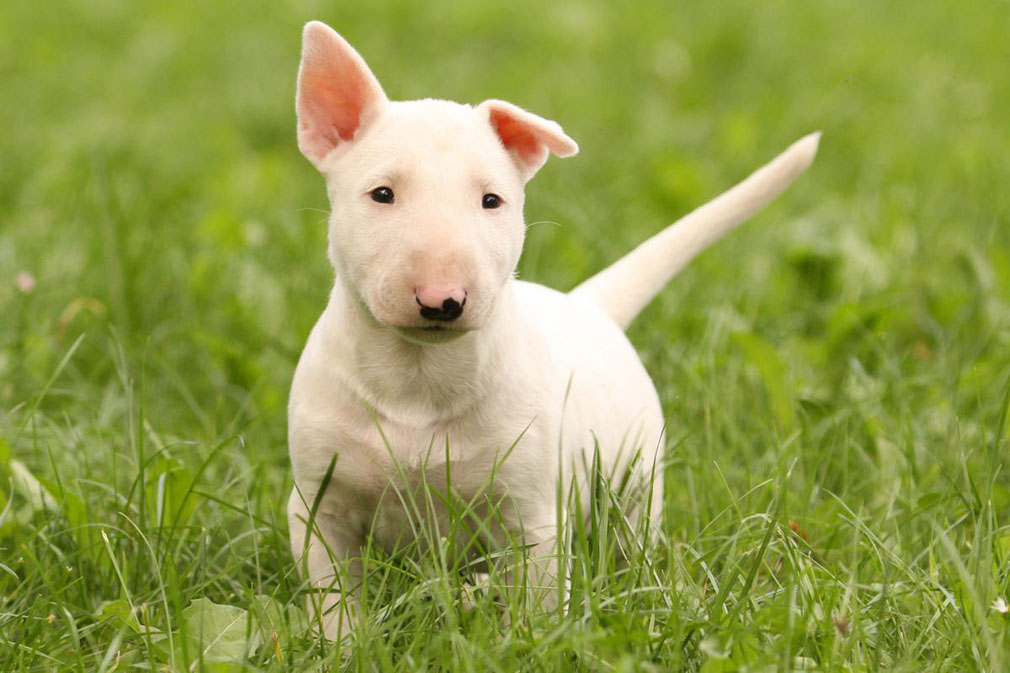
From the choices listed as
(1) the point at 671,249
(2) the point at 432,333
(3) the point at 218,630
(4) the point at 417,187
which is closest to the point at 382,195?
(4) the point at 417,187

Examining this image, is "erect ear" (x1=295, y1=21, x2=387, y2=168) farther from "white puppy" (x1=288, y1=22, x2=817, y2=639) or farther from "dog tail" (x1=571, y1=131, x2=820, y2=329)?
"dog tail" (x1=571, y1=131, x2=820, y2=329)

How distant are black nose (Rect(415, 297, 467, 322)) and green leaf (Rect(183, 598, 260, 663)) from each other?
64 cm

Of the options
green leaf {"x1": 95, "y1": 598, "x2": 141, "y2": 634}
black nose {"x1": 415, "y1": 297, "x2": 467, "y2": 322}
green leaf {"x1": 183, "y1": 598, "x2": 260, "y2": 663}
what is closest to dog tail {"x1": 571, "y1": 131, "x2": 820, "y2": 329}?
black nose {"x1": 415, "y1": 297, "x2": 467, "y2": 322}

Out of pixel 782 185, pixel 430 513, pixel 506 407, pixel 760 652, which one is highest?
pixel 782 185

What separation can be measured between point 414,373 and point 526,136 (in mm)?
498

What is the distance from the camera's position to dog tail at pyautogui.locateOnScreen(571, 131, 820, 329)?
3.22m

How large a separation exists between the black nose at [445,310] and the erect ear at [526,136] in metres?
0.43

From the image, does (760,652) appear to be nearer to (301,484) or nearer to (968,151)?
(301,484)

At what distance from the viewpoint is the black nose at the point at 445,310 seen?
7.37 ft

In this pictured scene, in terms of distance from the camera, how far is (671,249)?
3.27 m

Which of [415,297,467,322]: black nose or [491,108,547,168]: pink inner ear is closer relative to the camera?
[415,297,467,322]: black nose

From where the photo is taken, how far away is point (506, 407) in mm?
2617

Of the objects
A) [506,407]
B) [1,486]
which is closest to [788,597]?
[506,407]

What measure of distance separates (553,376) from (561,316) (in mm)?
287
